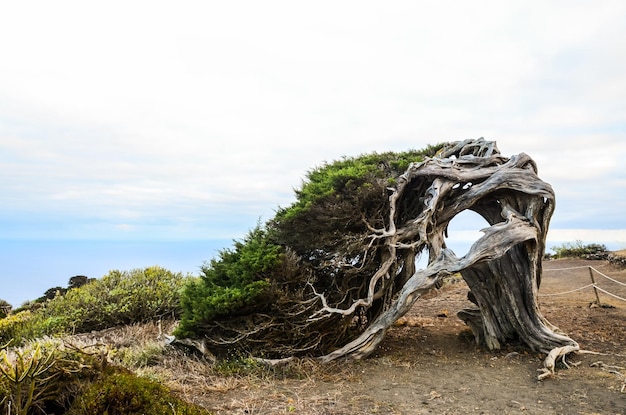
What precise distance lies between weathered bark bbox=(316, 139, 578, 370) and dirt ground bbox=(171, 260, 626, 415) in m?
0.38

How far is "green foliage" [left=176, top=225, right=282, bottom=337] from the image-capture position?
7180mm

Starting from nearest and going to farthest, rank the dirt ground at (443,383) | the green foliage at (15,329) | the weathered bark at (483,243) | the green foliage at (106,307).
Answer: the dirt ground at (443,383) → the weathered bark at (483,243) → the green foliage at (106,307) → the green foliage at (15,329)

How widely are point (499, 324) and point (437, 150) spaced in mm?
3486

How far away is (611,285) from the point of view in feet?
46.6

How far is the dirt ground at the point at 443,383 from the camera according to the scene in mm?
5617

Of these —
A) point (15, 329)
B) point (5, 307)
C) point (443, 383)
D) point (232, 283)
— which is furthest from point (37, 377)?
point (5, 307)

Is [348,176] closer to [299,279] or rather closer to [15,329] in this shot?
[299,279]

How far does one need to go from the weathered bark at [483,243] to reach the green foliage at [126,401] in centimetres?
370

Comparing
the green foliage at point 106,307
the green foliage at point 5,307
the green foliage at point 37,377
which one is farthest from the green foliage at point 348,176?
the green foliage at point 5,307

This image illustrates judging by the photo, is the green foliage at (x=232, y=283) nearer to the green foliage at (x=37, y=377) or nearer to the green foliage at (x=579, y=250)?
the green foliage at (x=37, y=377)

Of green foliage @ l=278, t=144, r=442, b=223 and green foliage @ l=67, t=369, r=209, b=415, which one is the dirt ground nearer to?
green foliage @ l=67, t=369, r=209, b=415

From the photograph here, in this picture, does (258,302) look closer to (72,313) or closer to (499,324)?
(499,324)

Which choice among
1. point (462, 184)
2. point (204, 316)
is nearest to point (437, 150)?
point (462, 184)

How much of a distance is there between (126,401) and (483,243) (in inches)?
224
